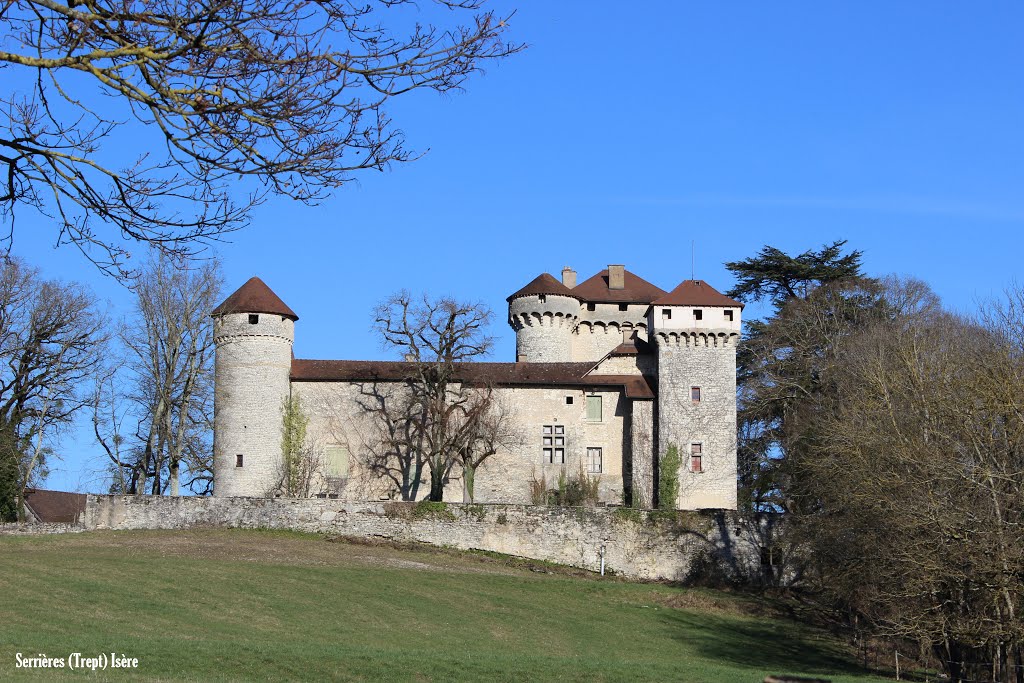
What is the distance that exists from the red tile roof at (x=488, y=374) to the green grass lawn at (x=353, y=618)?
23.8 ft

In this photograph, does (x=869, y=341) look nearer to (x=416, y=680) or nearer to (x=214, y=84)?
(x=416, y=680)

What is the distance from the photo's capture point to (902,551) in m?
23.9

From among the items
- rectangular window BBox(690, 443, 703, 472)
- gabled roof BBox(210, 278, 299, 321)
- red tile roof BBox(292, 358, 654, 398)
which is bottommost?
rectangular window BBox(690, 443, 703, 472)

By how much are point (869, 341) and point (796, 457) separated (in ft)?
15.1

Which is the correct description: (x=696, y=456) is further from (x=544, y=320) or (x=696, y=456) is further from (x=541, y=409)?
(x=544, y=320)

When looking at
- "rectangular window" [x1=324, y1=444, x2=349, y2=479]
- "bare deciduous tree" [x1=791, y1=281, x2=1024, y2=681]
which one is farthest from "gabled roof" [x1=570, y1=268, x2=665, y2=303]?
"bare deciduous tree" [x1=791, y1=281, x2=1024, y2=681]

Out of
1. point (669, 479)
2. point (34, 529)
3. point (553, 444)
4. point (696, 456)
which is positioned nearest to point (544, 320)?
point (553, 444)

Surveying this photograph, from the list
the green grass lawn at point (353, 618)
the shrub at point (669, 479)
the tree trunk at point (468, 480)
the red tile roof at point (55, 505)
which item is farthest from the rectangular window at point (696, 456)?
the red tile roof at point (55, 505)

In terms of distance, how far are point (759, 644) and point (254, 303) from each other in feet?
69.6

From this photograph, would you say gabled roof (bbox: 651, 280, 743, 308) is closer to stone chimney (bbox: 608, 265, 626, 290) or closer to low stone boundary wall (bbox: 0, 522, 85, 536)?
stone chimney (bbox: 608, 265, 626, 290)

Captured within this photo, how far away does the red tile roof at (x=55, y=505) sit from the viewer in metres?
53.5

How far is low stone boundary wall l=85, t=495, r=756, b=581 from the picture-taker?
38312 millimetres

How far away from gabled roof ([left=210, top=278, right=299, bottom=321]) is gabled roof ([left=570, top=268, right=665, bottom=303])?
43.8 feet

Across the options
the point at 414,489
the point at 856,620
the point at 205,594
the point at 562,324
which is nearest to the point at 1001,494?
the point at 856,620
